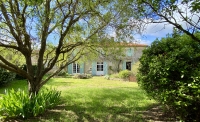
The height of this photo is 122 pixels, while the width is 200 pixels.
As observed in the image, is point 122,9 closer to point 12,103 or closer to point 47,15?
point 47,15

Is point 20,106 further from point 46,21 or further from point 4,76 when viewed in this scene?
point 4,76

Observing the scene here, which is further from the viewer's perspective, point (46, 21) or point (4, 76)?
point (4, 76)

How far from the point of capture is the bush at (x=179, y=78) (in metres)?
4.76

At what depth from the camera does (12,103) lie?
638 centimetres

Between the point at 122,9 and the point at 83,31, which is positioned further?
the point at 83,31

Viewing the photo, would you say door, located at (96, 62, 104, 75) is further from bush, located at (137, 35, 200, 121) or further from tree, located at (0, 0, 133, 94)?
bush, located at (137, 35, 200, 121)

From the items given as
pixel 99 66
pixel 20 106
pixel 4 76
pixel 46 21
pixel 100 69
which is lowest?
pixel 20 106

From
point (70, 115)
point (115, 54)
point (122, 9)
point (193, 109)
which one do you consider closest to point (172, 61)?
point (193, 109)

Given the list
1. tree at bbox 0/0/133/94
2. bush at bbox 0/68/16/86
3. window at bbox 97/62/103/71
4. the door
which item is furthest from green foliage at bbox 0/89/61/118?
window at bbox 97/62/103/71

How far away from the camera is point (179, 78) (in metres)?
5.21

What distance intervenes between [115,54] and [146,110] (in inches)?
122

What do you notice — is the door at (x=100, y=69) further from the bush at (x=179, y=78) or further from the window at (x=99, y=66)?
the bush at (x=179, y=78)

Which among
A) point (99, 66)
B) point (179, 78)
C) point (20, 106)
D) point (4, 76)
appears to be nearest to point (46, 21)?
point (20, 106)

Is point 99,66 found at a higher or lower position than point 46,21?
lower
